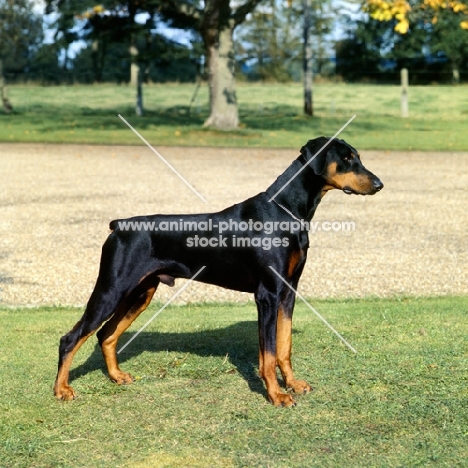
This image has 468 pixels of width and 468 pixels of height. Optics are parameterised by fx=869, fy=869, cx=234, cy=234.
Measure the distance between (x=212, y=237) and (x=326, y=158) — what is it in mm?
845

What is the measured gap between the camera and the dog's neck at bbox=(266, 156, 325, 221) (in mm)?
5309

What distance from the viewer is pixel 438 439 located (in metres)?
4.65

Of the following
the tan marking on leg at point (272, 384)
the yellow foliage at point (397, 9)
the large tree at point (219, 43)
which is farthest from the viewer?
the large tree at point (219, 43)

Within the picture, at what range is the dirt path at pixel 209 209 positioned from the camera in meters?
9.34

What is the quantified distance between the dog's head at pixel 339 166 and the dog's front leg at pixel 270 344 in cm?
80

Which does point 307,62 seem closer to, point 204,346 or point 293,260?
point 204,346

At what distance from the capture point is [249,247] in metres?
5.33

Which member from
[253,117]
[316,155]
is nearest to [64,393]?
[316,155]

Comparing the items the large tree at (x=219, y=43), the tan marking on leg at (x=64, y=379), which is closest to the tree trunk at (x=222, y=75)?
the large tree at (x=219, y=43)

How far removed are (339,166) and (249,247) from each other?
2.42ft

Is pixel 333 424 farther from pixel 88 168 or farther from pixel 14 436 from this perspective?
pixel 88 168

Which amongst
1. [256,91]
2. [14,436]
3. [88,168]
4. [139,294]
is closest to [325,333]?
[139,294]

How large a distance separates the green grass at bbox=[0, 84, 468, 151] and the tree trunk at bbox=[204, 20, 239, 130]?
67cm

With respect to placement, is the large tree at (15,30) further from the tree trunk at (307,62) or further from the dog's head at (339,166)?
the dog's head at (339,166)
